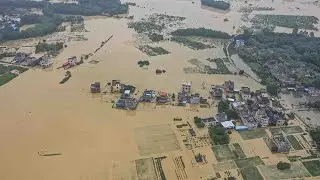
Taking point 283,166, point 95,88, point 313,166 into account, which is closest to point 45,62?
point 95,88

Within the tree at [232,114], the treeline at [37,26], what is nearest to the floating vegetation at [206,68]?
the tree at [232,114]

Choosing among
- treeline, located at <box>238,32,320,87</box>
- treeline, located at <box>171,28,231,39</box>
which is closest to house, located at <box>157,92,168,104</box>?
treeline, located at <box>238,32,320,87</box>

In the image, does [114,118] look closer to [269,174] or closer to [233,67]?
[269,174]

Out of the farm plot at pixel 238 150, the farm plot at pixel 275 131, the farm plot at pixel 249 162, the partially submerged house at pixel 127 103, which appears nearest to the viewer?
the farm plot at pixel 249 162

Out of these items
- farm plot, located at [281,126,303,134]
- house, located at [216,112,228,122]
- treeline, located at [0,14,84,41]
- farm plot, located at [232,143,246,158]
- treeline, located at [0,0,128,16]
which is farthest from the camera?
treeline, located at [0,0,128,16]

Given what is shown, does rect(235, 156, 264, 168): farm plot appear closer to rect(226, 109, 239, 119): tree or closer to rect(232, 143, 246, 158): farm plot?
rect(232, 143, 246, 158): farm plot

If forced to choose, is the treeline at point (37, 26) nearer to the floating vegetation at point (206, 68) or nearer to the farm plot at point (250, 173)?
the floating vegetation at point (206, 68)
